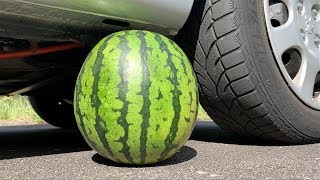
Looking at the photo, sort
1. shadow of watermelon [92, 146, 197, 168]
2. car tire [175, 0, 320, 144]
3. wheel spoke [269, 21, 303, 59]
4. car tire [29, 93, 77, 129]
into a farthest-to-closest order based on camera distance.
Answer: car tire [29, 93, 77, 129]
wheel spoke [269, 21, 303, 59]
car tire [175, 0, 320, 144]
shadow of watermelon [92, 146, 197, 168]

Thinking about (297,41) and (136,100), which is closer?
(136,100)

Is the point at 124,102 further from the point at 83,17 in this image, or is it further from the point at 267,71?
the point at 267,71

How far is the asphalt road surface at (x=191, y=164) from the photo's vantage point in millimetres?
1694

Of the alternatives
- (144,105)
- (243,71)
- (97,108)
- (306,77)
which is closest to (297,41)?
(306,77)

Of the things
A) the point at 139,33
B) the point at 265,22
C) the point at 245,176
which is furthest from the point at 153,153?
the point at 265,22

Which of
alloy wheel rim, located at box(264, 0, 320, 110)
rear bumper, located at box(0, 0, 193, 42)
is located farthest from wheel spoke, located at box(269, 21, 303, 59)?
rear bumper, located at box(0, 0, 193, 42)

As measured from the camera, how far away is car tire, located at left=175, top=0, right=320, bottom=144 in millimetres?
2209

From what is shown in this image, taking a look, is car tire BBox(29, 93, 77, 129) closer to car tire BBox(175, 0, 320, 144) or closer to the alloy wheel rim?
car tire BBox(175, 0, 320, 144)

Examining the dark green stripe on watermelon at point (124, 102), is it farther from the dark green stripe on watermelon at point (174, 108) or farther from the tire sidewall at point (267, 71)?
the tire sidewall at point (267, 71)

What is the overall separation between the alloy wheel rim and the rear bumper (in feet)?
1.66

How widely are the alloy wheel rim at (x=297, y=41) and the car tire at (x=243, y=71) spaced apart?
0.13 ft

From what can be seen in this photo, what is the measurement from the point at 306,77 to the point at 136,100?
45.2 inches

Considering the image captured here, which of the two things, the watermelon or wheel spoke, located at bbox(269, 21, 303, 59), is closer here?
the watermelon

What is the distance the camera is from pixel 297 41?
2416 millimetres
